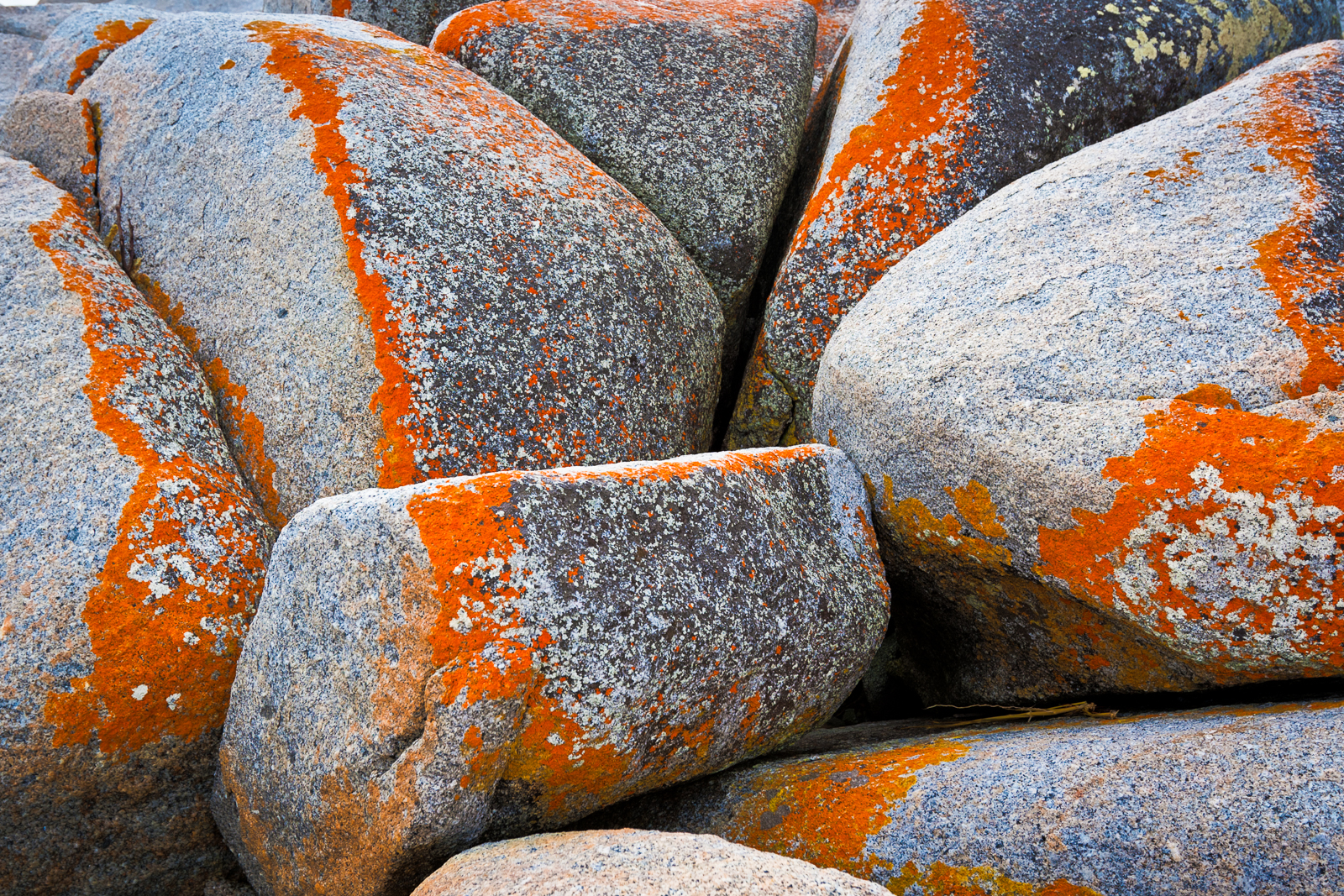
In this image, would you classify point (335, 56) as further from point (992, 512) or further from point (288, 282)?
point (992, 512)

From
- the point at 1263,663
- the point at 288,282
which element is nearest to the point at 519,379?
the point at 288,282

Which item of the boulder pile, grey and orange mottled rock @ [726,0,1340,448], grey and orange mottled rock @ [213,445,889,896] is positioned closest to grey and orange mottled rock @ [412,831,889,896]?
the boulder pile

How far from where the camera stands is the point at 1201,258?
252 cm

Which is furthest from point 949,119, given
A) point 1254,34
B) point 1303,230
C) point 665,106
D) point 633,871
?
point 633,871

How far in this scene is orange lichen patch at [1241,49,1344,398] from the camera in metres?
2.23

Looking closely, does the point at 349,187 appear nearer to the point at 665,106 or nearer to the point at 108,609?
the point at 108,609

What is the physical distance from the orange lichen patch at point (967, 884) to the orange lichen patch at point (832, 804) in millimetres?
59

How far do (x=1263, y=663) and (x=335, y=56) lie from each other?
12.7 feet

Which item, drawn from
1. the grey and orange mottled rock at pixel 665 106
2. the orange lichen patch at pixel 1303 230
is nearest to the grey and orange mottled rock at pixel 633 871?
the orange lichen patch at pixel 1303 230

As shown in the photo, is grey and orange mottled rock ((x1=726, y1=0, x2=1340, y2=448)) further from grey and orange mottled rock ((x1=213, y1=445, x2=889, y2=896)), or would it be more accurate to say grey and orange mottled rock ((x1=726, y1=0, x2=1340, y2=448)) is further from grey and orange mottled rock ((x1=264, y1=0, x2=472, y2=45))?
grey and orange mottled rock ((x1=264, y1=0, x2=472, y2=45))

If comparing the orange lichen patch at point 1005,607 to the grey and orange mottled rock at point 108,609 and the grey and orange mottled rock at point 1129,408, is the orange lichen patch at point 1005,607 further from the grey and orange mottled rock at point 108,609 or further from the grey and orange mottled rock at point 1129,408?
the grey and orange mottled rock at point 108,609

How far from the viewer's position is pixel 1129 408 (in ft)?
7.68

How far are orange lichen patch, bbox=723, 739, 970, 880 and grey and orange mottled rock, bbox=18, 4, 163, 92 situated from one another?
427 centimetres

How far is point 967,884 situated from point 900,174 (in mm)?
2763
